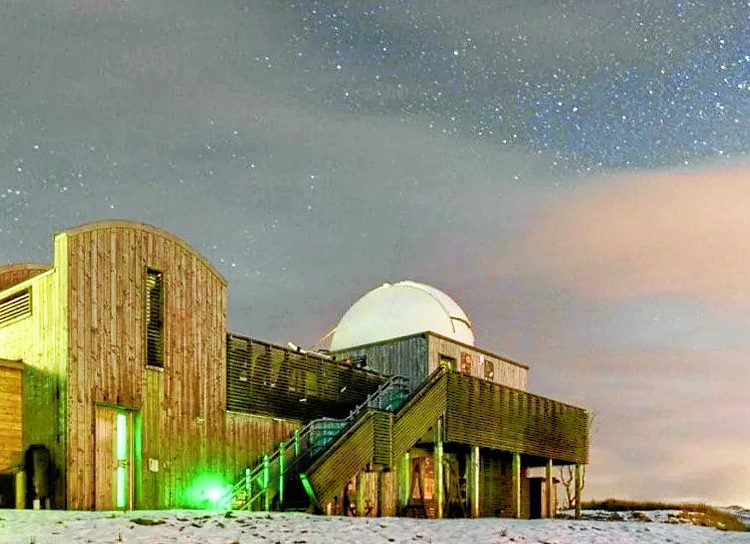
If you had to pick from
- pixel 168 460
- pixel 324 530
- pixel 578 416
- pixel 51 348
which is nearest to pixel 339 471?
pixel 168 460

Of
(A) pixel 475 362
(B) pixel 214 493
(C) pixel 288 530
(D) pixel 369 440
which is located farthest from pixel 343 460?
(A) pixel 475 362

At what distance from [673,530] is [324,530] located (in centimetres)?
1185

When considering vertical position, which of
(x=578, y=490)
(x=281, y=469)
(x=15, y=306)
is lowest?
(x=578, y=490)

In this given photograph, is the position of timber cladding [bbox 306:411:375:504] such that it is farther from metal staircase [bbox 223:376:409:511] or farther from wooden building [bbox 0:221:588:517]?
metal staircase [bbox 223:376:409:511]

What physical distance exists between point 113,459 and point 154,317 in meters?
4.01

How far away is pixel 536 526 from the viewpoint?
87.1 feet

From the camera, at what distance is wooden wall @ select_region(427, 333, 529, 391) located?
41.1 meters

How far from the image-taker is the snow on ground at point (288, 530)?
1867cm

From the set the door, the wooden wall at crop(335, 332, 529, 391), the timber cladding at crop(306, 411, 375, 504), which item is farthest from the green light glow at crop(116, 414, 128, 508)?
the wooden wall at crop(335, 332, 529, 391)

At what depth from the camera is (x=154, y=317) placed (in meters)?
28.2

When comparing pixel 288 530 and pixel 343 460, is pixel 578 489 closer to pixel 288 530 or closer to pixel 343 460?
pixel 343 460

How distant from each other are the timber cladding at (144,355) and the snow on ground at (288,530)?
4.15m

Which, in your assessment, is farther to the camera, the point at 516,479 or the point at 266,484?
the point at 516,479

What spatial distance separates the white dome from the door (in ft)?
61.7
